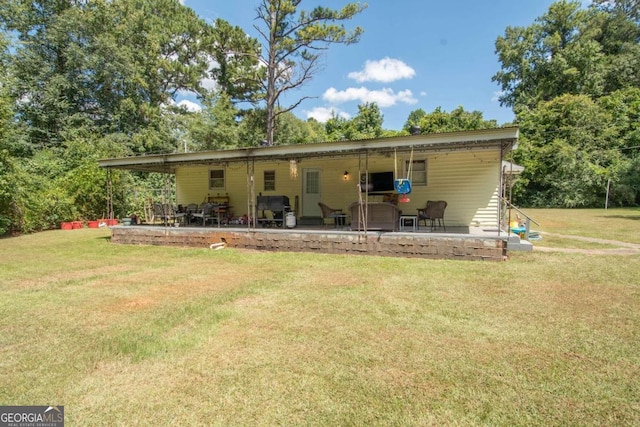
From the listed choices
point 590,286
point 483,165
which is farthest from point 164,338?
point 483,165

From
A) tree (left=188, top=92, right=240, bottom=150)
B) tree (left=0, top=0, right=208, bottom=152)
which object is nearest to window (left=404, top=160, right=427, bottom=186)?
tree (left=188, top=92, right=240, bottom=150)

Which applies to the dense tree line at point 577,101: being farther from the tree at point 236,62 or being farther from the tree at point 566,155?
the tree at point 236,62

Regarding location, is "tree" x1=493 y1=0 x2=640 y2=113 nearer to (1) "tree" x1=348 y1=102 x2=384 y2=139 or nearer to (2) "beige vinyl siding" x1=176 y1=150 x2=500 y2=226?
(1) "tree" x1=348 y1=102 x2=384 y2=139

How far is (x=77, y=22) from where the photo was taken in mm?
18766

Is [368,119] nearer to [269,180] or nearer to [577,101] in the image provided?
[577,101]

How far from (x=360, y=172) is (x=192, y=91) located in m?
19.1

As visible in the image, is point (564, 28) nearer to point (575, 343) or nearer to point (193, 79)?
point (193, 79)

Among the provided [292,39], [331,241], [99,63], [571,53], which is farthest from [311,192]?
[571,53]

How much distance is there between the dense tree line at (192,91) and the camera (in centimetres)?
1725

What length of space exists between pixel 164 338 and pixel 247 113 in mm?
19698

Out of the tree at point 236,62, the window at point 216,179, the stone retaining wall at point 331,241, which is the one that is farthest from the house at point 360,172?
the tree at point 236,62

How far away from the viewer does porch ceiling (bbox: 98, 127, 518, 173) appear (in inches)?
250

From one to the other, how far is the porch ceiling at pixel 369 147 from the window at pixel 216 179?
2677 millimetres

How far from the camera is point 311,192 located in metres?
10.9
